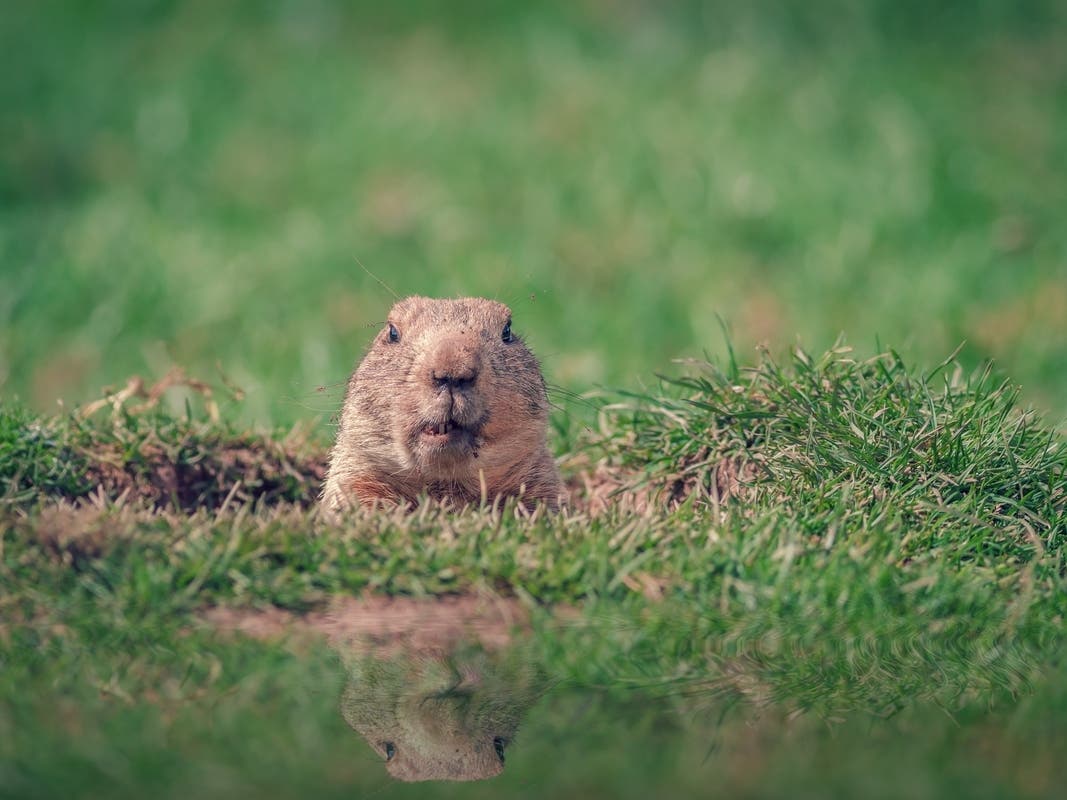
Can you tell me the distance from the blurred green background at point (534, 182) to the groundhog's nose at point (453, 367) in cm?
195

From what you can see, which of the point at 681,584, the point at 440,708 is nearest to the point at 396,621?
the point at 440,708

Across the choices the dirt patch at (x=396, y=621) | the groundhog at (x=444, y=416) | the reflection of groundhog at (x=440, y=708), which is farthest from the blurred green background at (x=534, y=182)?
the reflection of groundhog at (x=440, y=708)

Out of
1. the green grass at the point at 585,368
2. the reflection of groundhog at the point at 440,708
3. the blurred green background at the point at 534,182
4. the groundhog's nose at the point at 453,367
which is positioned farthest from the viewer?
the blurred green background at the point at 534,182

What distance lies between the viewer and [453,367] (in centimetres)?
442

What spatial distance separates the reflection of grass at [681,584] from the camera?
10.1 ft

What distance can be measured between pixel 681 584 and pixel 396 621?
2.52 ft

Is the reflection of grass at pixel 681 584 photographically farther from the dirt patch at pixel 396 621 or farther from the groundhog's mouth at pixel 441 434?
the groundhog's mouth at pixel 441 434

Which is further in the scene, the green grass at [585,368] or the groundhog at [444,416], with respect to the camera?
the groundhog at [444,416]

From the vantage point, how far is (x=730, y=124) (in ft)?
32.8

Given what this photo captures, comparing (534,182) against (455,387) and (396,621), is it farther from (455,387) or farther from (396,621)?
(396,621)

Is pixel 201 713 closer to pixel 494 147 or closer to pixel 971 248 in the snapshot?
pixel 971 248

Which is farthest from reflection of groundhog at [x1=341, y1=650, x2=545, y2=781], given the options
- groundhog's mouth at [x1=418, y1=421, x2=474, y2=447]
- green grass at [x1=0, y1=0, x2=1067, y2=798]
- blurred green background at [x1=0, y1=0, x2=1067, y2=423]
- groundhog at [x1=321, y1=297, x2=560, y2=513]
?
blurred green background at [x1=0, y1=0, x2=1067, y2=423]

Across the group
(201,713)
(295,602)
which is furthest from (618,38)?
(201,713)

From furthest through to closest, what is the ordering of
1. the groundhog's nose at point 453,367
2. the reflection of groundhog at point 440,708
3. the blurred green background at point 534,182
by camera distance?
the blurred green background at point 534,182
the groundhog's nose at point 453,367
the reflection of groundhog at point 440,708
